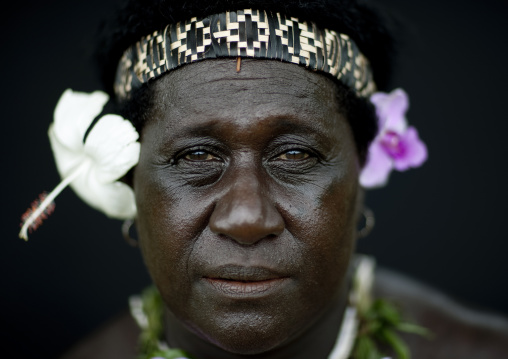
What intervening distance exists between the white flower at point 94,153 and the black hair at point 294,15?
126 millimetres

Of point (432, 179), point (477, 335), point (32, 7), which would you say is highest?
point (32, 7)

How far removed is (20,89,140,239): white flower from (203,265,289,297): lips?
1.94ft

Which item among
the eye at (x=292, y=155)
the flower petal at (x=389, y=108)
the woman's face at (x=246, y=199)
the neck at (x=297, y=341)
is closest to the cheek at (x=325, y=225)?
the woman's face at (x=246, y=199)

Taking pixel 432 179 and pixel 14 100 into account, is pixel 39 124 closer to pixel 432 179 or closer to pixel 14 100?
pixel 14 100

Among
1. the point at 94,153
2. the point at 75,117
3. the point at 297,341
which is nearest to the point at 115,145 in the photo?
the point at 94,153

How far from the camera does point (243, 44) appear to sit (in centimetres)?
206

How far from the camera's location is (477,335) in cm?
300

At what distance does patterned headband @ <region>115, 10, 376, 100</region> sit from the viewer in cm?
208

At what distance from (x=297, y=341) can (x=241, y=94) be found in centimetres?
105

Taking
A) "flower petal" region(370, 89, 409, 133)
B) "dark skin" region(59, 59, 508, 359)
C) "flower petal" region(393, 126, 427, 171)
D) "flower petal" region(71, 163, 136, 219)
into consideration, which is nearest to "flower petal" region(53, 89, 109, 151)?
"flower petal" region(71, 163, 136, 219)

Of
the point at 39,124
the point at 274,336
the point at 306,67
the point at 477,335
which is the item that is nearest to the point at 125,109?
the point at 306,67

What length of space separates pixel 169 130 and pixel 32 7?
2.39 metres

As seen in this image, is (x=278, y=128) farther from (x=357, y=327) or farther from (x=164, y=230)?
(x=357, y=327)

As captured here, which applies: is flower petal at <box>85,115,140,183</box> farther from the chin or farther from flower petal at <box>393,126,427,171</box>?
flower petal at <box>393,126,427,171</box>
